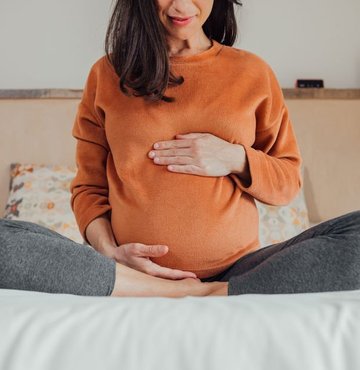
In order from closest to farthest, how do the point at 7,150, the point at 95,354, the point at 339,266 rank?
the point at 95,354 < the point at 339,266 < the point at 7,150

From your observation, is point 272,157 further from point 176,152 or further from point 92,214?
point 92,214

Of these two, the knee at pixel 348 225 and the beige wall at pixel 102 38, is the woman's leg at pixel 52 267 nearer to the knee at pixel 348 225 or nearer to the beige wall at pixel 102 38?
the knee at pixel 348 225

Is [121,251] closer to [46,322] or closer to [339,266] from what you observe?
[339,266]

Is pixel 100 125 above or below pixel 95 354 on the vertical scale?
below

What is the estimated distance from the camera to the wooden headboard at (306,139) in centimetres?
249

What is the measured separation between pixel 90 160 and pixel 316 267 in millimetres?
589

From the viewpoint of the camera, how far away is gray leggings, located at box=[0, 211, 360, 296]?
926mm

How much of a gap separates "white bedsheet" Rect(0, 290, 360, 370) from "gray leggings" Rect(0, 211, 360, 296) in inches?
11.4

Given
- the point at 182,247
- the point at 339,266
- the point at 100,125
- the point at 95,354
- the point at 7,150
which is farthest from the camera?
the point at 7,150

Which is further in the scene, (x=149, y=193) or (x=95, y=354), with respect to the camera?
(x=149, y=193)

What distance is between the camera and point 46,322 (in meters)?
0.60

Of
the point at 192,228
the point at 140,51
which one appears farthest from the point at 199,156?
the point at 140,51

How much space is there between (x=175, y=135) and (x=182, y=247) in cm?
22

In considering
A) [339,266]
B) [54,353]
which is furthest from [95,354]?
[339,266]
